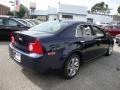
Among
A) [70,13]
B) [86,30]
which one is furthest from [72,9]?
[86,30]

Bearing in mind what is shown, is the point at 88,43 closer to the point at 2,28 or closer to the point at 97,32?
the point at 97,32

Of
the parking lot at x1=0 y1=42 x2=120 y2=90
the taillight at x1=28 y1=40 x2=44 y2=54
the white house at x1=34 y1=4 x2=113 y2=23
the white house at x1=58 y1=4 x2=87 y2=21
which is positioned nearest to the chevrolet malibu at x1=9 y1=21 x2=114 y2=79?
the taillight at x1=28 y1=40 x2=44 y2=54

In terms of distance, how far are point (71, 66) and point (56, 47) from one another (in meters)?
0.87

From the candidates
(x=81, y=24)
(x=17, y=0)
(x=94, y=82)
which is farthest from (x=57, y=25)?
(x=17, y=0)

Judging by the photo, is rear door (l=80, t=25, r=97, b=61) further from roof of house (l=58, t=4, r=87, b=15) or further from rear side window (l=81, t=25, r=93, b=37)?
roof of house (l=58, t=4, r=87, b=15)

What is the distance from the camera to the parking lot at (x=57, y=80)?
12.9 ft

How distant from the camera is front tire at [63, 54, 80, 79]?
4.28m

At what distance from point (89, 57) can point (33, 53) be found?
7.16 feet

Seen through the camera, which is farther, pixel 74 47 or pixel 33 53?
pixel 74 47

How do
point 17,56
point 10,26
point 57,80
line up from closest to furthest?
point 17,56 → point 57,80 → point 10,26

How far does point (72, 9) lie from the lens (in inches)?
1850

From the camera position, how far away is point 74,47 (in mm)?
4402

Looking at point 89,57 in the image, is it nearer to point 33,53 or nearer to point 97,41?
point 97,41

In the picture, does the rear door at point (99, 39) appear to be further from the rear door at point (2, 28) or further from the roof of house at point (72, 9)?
the roof of house at point (72, 9)
